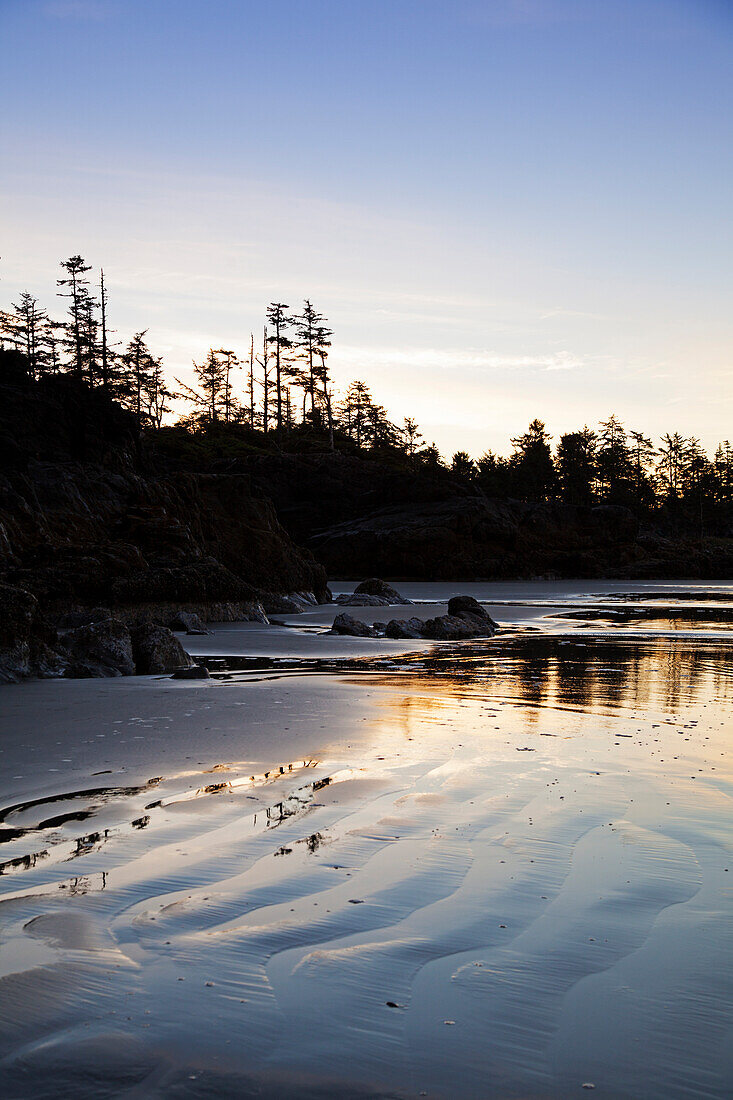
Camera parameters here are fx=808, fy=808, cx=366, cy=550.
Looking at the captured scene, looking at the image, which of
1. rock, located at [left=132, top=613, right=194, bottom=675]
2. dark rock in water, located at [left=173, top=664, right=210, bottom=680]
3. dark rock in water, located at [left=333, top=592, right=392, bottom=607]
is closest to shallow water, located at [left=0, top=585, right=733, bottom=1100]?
dark rock in water, located at [left=173, top=664, right=210, bottom=680]

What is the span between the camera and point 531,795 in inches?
175

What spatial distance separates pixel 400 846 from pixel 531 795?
3.88 feet

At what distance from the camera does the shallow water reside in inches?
77.0

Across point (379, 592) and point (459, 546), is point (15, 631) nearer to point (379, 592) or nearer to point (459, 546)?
point (379, 592)

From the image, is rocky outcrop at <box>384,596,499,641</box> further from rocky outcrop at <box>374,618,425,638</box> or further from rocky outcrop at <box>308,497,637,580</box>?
rocky outcrop at <box>308,497,637,580</box>

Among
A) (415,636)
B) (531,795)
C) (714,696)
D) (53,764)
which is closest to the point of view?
(531,795)

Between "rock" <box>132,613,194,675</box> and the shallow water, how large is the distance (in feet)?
10.9

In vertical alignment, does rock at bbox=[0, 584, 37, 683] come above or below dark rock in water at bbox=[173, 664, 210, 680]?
above

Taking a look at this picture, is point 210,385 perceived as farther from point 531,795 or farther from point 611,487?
point 531,795

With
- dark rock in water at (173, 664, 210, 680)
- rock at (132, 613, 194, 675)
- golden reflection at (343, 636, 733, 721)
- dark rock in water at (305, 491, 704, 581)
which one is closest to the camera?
golden reflection at (343, 636, 733, 721)

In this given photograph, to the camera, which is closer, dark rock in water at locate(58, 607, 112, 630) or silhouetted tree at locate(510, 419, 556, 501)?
dark rock in water at locate(58, 607, 112, 630)

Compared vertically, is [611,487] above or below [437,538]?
above

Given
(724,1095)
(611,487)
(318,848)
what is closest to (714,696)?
(318,848)

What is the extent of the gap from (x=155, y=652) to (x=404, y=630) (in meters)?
6.97
